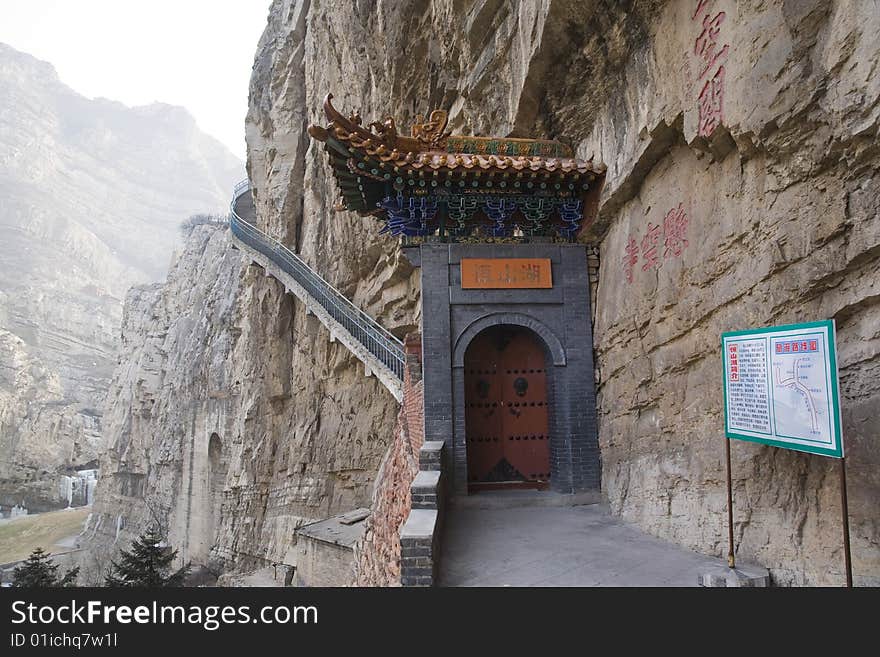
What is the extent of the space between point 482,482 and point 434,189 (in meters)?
4.55

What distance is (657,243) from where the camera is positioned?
237 inches

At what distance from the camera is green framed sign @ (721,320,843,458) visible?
3.00m

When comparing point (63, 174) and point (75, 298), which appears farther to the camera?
point (63, 174)

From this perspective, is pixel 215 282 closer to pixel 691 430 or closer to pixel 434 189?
pixel 434 189

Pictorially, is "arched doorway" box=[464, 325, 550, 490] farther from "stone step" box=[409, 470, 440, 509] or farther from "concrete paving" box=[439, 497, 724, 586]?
"stone step" box=[409, 470, 440, 509]

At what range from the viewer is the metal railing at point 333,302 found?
13852 mm

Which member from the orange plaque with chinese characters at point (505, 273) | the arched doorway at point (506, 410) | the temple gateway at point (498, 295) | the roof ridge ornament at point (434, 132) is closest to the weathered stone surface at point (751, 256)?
the temple gateway at point (498, 295)

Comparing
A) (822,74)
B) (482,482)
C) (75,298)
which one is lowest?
(482,482)

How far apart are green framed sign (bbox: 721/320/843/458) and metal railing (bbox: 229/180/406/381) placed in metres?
9.29

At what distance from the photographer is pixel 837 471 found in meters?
3.45

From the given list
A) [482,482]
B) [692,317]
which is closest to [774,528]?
[692,317]

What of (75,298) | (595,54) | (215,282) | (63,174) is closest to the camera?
(595,54)

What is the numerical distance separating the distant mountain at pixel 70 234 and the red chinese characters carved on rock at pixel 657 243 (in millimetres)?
51617

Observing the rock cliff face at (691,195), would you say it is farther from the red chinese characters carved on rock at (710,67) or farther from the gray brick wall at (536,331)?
the gray brick wall at (536,331)
